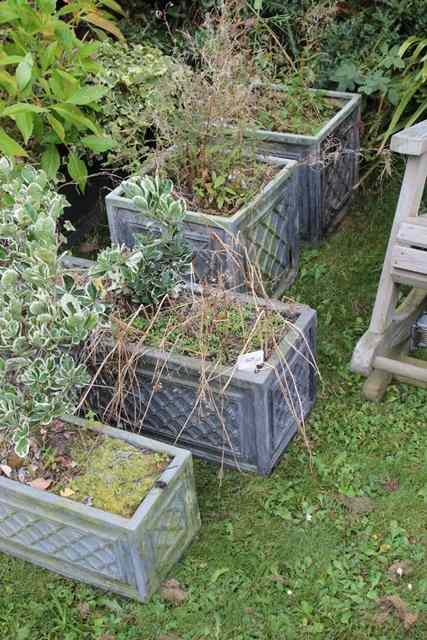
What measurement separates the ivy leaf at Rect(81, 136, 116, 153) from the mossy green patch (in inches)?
56.2

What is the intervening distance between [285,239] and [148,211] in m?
1.07

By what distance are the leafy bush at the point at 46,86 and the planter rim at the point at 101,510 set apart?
1.27m

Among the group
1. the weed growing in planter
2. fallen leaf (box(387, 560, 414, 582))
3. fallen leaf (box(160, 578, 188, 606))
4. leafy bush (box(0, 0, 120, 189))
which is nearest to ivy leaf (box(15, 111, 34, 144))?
leafy bush (box(0, 0, 120, 189))

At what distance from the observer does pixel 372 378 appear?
2965 millimetres

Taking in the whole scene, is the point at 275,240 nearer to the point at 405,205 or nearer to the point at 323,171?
the point at 323,171

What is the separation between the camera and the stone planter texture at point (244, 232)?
3033 millimetres

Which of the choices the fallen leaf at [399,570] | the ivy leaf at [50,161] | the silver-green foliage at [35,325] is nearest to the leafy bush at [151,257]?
the silver-green foliage at [35,325]

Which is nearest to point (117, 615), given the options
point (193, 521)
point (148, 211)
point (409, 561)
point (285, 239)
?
point (193, 521)

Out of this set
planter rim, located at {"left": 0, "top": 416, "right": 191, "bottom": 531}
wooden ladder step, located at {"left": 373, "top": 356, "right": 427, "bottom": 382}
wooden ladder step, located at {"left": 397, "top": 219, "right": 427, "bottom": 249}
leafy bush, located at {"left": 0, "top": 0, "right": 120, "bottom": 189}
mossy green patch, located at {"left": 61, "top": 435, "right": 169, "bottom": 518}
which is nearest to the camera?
planter rim, located at {"left": 0, "top": 416, "right": 191, "bottom": 531}

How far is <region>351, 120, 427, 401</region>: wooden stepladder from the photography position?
273cm

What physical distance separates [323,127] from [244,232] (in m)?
0.85

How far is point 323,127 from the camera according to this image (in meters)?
3.62

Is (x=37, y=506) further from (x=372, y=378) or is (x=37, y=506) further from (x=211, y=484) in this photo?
(x=372, y=378)

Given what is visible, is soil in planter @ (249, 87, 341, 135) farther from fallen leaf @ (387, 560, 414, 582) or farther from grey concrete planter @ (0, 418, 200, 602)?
fallen leaf @ (387, 560, 414, 582)
